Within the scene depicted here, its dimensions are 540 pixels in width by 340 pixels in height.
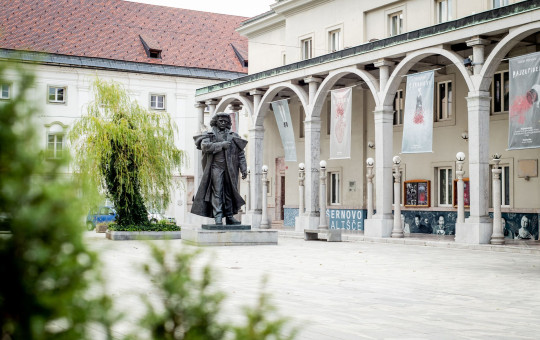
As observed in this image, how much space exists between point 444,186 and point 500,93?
4.61 metres

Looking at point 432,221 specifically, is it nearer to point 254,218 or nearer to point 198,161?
point 254,218

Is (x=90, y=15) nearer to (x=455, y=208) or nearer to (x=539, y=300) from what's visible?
(x=455, y=208)

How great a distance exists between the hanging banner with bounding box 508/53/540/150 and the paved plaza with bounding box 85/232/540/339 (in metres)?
3.43

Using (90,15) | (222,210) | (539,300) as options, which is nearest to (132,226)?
(222,210)

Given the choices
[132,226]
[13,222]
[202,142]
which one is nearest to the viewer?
[13,222]

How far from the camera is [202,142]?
2069cm

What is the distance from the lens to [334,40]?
34906mm

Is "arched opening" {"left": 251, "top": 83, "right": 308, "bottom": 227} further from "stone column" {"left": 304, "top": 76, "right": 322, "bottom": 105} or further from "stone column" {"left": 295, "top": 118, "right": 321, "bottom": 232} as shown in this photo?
"stone column" {"left": 295, "top": 118, "right": 321, "bottom": 232}

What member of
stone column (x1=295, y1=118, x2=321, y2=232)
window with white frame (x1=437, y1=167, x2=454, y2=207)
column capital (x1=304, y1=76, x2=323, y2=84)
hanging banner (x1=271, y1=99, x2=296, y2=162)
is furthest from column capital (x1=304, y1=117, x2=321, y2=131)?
window with white frame (x1=437, y1=167, x2=454, y2=207)

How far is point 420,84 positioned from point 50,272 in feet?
75.9

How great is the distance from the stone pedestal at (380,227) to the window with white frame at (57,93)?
30029mm

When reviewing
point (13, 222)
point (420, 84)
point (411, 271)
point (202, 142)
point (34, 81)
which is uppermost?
point (420, 84)

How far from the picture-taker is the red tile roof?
163 ft

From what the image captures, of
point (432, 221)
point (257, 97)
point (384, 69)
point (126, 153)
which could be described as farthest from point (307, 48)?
point (126, 153)
